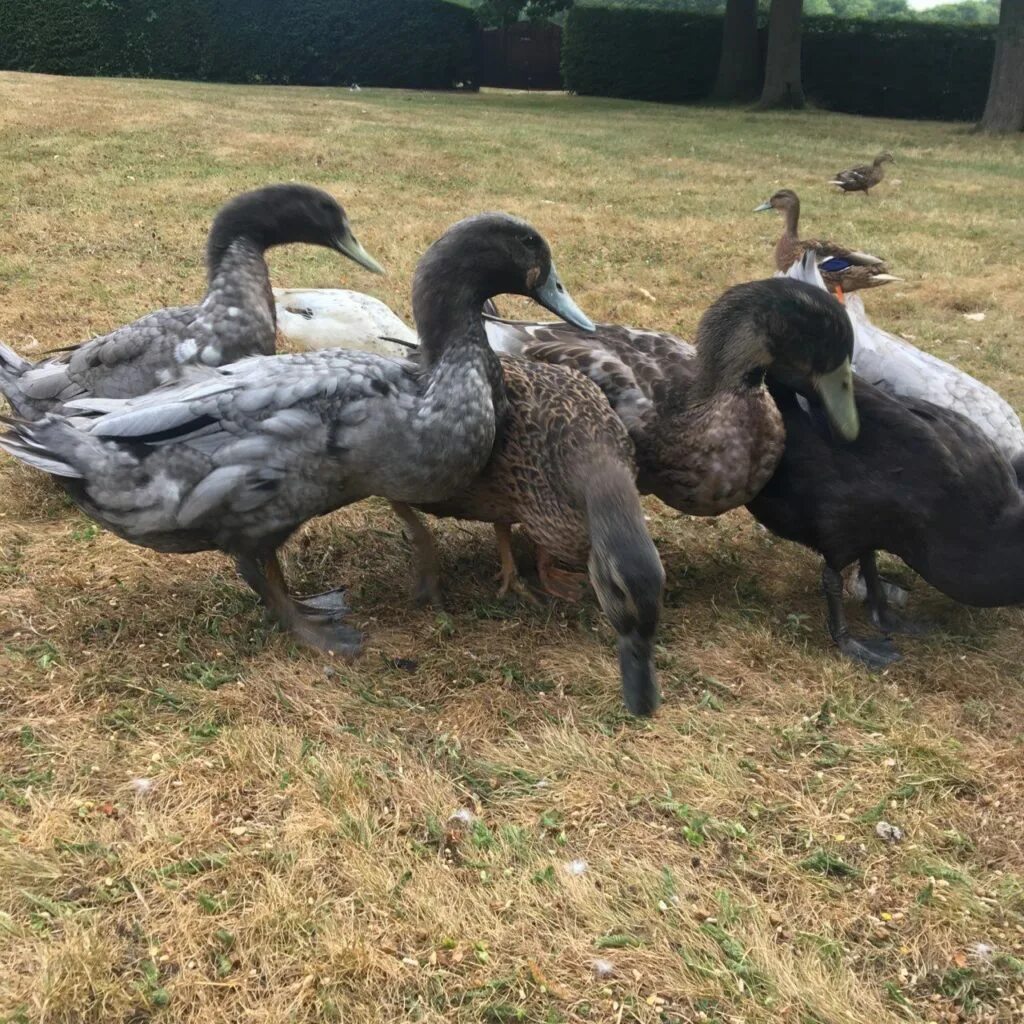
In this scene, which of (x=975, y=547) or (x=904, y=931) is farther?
(x=975, y=547)

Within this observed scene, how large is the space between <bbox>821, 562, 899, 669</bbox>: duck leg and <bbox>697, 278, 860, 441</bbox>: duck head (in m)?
0.57

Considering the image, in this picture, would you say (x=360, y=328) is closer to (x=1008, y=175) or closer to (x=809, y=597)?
(x=809, y=597)

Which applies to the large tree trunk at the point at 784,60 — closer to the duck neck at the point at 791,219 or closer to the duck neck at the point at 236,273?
the duck neck at the point at 791,219

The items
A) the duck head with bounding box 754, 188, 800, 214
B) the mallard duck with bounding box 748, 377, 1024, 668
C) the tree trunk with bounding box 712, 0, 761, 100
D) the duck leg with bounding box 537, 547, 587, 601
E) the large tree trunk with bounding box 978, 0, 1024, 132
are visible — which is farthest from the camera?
the tree trunk with bounding box 712, 0, 761, 100

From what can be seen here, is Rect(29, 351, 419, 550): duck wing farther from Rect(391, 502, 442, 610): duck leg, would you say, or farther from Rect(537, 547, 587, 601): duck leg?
Rect(537, 547, 587, 601): duck leg

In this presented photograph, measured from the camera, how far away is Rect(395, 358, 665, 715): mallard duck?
115 inches

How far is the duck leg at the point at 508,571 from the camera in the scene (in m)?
3.87

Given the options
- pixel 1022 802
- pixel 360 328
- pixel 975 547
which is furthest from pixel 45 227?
pixel 1022 802

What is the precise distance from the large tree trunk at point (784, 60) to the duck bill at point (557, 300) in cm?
2375

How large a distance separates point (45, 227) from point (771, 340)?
750 cm

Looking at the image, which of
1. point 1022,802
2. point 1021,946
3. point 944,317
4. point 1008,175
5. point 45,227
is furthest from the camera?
point 1008,175

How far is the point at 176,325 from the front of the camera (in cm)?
408

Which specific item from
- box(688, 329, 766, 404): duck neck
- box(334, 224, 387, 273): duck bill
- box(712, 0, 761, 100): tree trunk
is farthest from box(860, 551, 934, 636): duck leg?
box(712, 0, 761, 100): tree trunk

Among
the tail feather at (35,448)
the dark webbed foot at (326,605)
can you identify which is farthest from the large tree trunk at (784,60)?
the tail feather at (35,448)
